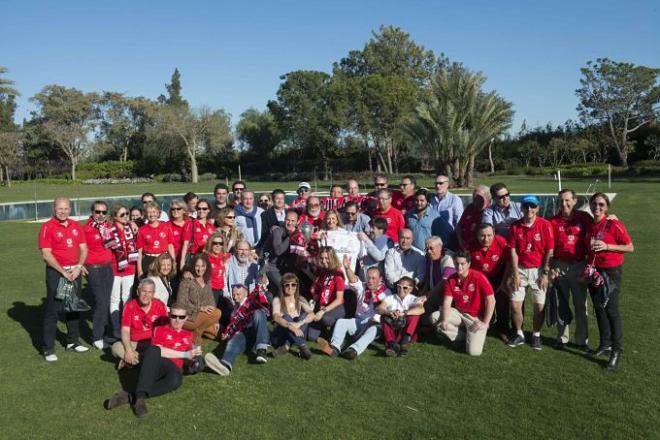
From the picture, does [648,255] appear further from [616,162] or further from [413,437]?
[616,162]

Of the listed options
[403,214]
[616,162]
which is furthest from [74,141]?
[403,214]

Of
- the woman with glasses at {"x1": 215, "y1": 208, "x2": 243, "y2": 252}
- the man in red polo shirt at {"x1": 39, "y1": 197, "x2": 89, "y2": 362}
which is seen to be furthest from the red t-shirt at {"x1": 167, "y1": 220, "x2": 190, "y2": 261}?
the man in red polo shirt at {"x1": 39, "y1": 197, "x2": 89, "y2": 362}

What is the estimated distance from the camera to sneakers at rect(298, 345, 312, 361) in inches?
217

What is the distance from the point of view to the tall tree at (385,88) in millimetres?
43062

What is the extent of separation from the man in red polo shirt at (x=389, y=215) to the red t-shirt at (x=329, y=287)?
1.06 m

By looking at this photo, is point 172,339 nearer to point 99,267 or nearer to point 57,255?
point 99,267

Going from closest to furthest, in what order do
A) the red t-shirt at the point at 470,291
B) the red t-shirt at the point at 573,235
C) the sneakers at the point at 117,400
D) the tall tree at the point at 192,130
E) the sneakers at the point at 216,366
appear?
the sneakers at the point at 117,400 < the sneakers at the point at 216,366 < the red t-shirt at the point at 573,235 < the red t-shirt at the point at 470,291 < the tall tree at the point at 192,130

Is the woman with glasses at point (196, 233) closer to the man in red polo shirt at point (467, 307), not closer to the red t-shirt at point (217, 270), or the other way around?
the red t-shirt at point (217, 270)

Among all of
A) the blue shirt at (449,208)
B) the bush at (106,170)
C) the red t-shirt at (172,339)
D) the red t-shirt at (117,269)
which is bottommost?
the red t-shirt at (172,339)

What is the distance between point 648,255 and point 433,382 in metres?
8.08

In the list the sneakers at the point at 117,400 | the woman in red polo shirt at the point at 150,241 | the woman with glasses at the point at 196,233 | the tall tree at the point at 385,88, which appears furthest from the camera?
the tall tree at the point at 385,88

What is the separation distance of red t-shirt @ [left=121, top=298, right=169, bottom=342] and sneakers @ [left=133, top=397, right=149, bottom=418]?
97 cm

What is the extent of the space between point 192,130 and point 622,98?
133 feet

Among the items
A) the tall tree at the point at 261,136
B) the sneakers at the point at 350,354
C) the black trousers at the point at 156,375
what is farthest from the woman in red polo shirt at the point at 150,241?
the tall tree at the point at 261,136
